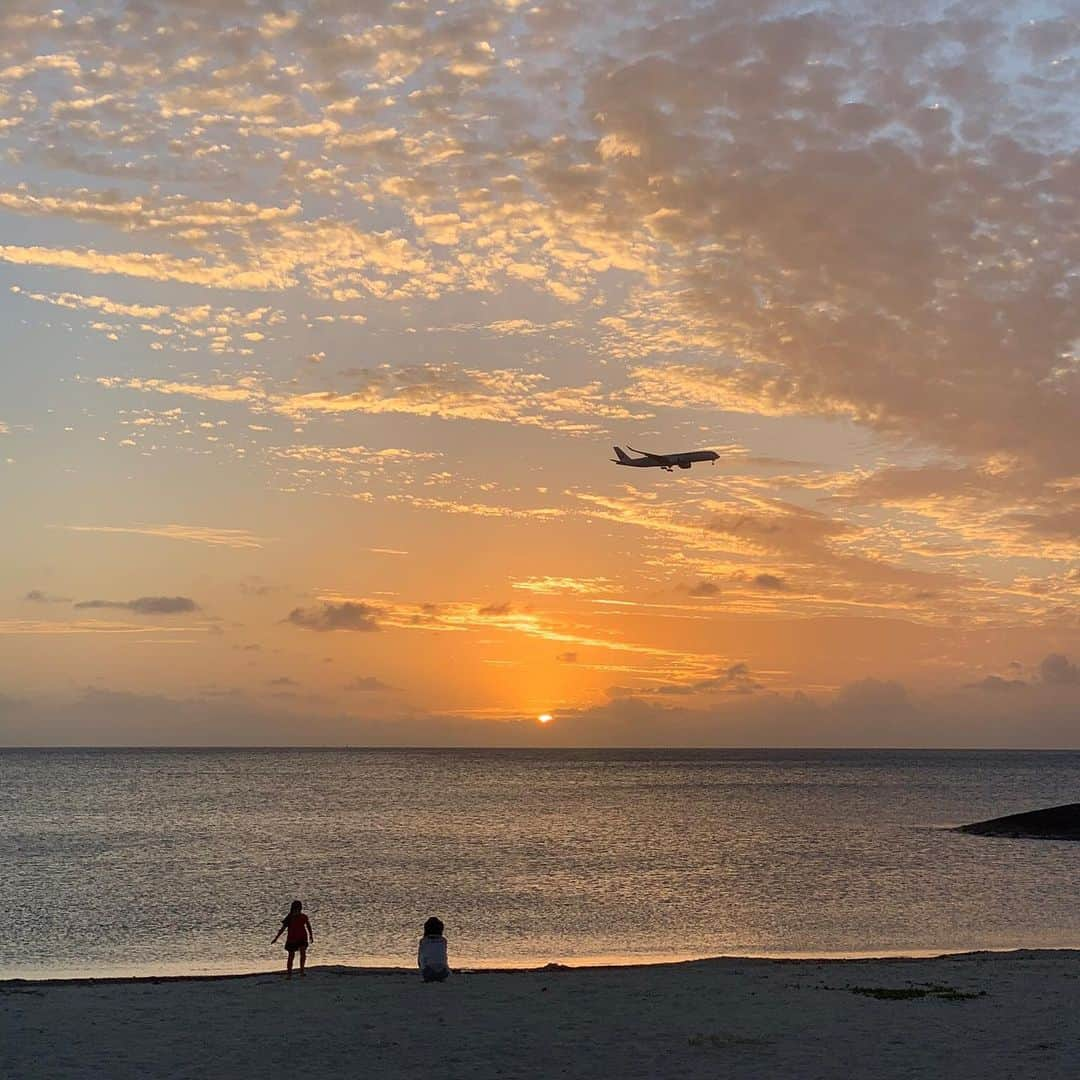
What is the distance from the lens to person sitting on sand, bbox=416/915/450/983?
97.0 ft

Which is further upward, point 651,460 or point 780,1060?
point 651,460

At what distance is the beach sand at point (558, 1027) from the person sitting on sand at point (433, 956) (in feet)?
1.24

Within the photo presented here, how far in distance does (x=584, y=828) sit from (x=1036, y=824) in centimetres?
3821

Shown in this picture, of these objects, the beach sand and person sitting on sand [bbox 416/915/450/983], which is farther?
person sitting on sand [bbox 416/915/450/983]

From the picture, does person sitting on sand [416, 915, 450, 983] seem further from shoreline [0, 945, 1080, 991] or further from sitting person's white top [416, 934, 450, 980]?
shoreline [0, 945, 1080, 991]

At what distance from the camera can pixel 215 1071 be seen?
20.0 metres

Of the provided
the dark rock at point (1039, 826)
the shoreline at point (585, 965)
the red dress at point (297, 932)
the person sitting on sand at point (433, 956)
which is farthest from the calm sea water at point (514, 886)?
the person sitting on sand at point (433, 956)

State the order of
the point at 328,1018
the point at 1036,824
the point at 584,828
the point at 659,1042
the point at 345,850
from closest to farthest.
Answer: the point at 659,1042 → the point at 328,1018 → the point at 345,850 → the point at 1036,824 → the point at 584,828

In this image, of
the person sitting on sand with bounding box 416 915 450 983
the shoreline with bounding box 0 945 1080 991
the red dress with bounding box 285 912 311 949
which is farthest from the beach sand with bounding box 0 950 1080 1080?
the shoreline with bounding box 0 945 1080 991

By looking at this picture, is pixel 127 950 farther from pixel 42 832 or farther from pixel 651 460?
pixel 42 832

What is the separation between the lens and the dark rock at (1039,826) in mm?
95062

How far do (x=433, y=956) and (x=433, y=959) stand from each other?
0.07 meters

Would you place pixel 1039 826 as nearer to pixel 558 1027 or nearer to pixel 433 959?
pixel 433 959

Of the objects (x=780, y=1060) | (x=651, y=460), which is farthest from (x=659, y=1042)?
(x=651, y=460)
